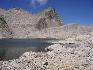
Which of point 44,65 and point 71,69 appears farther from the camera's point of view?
point 44,65

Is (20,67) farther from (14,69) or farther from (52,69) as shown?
(52,69)

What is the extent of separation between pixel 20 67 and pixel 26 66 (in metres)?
1.04

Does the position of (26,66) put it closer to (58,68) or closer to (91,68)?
(58,68)

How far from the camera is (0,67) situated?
33.2m

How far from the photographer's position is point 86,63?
32.9 metres

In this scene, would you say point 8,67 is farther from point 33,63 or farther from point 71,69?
point 71,69

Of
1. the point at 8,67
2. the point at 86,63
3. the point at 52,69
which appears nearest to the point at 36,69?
the point at 52,69

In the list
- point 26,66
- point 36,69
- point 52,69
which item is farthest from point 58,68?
point 26,66

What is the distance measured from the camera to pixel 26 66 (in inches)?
1331

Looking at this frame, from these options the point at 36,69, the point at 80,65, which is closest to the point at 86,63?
the point at 80,65

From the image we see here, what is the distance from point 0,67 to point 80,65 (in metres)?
12.2

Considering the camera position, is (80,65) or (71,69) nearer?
(71,69)

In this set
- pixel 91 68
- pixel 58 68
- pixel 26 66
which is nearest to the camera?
pixel 91 68

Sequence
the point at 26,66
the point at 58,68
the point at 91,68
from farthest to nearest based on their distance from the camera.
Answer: the point at 26,66, the point at 58,68, the point at 91,68
